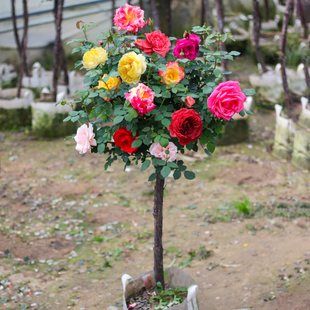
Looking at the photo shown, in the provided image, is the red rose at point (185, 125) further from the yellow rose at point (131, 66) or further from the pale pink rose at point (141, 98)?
the yellow rose at point (131, 66)

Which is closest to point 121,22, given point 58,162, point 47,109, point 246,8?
point 58,162

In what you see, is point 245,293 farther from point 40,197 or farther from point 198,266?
point 40,197

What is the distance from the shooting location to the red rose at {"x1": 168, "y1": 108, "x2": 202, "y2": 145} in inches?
90.1

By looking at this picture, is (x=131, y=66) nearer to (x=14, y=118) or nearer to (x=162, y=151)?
(x=162, y=151)

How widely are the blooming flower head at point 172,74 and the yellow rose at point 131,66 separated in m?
0.18

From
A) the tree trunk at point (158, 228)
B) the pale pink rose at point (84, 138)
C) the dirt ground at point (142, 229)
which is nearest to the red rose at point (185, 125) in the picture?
the pale pink rose at point (84, 138)

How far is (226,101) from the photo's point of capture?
2248 millimetres

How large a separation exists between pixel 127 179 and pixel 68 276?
97.1 inches

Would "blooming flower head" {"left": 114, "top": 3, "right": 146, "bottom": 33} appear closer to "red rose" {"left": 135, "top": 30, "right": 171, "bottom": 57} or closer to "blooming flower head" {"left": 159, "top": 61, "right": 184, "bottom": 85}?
"red rose" {"left": 135, "top": 30, "right": 171, "bottom": 57}

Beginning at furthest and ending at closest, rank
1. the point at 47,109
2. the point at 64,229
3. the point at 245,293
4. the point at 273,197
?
the point at 47,109 < the point at 273,197 < the point at 64,229 < the point at 245,293

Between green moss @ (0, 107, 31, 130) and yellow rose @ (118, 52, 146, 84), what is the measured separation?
651 centimetres

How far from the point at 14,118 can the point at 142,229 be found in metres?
4.78

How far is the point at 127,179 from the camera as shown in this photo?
623cm

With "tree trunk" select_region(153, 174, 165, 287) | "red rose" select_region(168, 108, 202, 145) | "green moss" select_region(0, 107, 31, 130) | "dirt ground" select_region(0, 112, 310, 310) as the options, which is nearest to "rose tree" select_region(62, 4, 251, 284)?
"red rose" select_region(168, 108, 202, 145)
